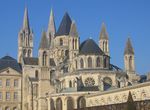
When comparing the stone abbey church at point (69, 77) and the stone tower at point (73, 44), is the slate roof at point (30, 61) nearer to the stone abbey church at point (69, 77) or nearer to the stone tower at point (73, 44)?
the stone abbey church at point (69, 77)

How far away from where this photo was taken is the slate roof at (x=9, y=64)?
100062 mm

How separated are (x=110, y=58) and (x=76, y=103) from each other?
715 inches

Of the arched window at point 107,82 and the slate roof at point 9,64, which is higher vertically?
the slate roof at point 9,64

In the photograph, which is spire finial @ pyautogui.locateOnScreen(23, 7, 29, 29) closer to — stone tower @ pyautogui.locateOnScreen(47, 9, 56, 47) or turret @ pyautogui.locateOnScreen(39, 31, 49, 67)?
stone tower @ pyautogui.locateOnScreen(47, 9, 56, 47)

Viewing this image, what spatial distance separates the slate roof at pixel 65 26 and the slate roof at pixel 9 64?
45.3 ft

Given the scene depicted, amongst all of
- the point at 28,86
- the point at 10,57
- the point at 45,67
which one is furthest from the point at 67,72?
the point at 10,57

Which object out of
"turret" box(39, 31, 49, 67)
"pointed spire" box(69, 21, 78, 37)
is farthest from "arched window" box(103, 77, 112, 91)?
"turret" box(39, 31, 49, 67)

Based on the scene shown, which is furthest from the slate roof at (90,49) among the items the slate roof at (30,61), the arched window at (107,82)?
the slate roof at (30,61)

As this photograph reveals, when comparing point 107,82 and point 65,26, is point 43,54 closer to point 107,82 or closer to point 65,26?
point 107,82

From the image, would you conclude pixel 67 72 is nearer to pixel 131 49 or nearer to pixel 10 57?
pixel 131 49

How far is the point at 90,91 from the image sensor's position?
7375 centimetres

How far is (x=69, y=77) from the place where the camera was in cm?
8181

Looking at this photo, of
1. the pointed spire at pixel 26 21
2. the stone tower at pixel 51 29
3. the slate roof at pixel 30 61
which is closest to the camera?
the slate roof at pixel 30 61

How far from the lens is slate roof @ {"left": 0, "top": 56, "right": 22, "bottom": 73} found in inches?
3939
